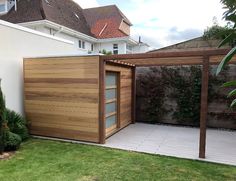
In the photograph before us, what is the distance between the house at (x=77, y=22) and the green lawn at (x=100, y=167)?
30.0 ft

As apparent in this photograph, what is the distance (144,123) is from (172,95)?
5.11 ft

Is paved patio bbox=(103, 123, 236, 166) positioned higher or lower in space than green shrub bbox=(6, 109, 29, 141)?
lower

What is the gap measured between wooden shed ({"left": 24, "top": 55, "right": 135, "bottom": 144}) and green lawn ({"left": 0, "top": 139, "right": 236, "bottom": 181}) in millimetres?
836

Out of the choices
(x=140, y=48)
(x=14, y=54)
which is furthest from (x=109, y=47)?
(x=14, y=54)

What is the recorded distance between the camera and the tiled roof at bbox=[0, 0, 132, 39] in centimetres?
1327

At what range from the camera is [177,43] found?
13.9 m

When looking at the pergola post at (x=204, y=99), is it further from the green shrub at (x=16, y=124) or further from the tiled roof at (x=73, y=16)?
the tiled roof at (x=73, y=16)

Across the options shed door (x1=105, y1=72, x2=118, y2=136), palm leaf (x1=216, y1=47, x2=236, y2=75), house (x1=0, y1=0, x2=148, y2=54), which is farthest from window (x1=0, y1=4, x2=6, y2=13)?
palm leaf (x1=216, y1=47, x2=236, y2=75)

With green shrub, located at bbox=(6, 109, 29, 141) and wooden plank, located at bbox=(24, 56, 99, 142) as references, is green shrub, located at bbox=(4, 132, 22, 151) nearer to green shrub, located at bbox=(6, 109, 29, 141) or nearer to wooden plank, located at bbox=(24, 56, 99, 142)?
green shrub, located at bbox=(6, 109, 29, 141)

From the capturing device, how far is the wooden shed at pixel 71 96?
5.73 metres

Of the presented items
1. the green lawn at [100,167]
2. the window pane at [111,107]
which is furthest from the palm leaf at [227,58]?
the window pane at [111,107]

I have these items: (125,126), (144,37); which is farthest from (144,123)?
(144,37)

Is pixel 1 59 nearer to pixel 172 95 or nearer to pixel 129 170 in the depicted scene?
pixel 129 170

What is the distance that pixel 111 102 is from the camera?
6914 mm
